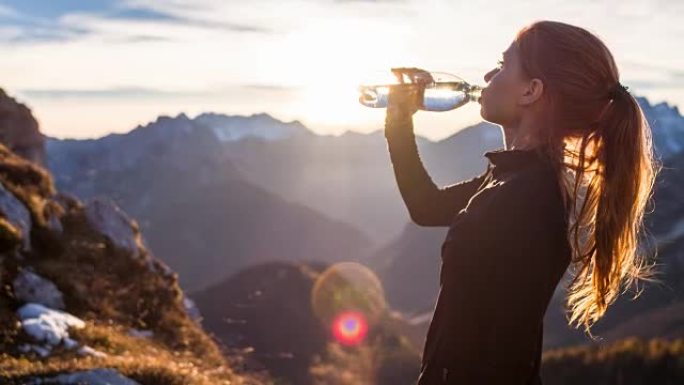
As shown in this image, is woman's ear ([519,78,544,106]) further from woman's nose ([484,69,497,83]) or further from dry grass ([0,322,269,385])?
dry grass ([0,322,269,385])

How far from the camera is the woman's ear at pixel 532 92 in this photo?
3130 mm

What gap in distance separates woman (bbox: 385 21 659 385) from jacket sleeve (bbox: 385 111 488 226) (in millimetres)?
694

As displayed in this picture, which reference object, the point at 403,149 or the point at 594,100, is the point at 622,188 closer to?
the point at 594,100

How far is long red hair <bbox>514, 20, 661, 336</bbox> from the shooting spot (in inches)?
123

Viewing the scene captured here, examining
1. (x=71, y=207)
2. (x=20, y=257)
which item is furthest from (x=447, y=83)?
(x=71, y=207)

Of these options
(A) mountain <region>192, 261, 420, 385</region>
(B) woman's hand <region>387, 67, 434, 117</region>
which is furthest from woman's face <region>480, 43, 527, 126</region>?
(A) mountain <region>192, 261, 420, 385</region>

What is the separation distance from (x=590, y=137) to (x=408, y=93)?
3.56 ft

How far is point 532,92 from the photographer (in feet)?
10.4

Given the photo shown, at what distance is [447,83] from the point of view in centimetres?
418

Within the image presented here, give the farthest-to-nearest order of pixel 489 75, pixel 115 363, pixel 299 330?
1. pixel 299 330
2. pixel 115 363
3. pixel 489 75

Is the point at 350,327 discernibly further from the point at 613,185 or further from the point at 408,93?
the point at 613,185

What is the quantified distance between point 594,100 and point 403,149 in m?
1.15

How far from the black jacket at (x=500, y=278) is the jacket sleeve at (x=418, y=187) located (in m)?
1.02

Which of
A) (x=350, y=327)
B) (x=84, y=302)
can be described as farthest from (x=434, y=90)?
(x=350, y=327)
